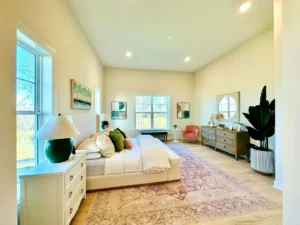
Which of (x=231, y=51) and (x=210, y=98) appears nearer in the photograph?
(x=231, y=51)

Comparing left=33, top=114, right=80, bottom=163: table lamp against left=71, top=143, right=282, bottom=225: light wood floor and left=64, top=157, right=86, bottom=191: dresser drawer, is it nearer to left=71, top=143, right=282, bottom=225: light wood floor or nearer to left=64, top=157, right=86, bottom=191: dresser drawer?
left=64, top=157, right=86, bottom=191: dresser drawer

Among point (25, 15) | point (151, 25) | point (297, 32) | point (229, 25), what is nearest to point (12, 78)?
point (25, 15)

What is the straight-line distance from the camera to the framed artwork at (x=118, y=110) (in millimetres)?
6211

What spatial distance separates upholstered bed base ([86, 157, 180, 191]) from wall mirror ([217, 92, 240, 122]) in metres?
2.93

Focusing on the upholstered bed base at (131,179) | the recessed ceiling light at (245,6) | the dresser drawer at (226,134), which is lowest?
the upholstered bed base at (131,179)

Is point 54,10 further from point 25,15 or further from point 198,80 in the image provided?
point 198,80

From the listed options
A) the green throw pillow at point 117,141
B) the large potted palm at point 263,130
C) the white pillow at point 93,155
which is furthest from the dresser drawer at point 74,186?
the large potted palm at point 263,130

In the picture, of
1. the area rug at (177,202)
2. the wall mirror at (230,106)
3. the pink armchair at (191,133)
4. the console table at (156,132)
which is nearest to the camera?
the area rug at (177,202)

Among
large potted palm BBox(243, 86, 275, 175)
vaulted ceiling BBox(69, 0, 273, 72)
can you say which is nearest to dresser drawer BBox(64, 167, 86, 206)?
vaulted ceiling BBox(69, 0, 273, 72)

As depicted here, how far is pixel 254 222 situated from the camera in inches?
67.0

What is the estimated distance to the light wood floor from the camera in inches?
67.5

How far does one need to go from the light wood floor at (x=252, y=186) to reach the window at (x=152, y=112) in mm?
2967

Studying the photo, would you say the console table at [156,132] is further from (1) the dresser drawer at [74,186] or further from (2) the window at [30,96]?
(2) the window at [30,96]

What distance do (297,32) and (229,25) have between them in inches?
111
